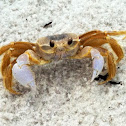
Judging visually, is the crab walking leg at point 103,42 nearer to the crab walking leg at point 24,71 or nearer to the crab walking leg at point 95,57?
the crab walking leg at point 95,57

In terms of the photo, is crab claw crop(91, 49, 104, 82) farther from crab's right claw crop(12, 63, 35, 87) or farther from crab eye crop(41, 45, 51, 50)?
crab's right claw crop(12, 63, 35, 87)

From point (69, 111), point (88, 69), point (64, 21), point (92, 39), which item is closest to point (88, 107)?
point (69, 111)

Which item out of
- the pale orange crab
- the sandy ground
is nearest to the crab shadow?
the sandy ground

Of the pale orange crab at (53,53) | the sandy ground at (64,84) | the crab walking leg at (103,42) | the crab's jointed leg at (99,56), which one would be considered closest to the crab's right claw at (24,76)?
the pale orange crab at (53,53)

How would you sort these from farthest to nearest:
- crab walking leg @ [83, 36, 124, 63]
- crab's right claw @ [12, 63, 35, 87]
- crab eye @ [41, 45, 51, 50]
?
crab walking leg @ [83, 36, 124, 63]
crab eye @ [41, 45, 51, 50]
crab's right claw @ [12, 63, 35, 87]

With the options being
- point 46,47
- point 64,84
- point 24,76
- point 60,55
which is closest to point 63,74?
point 64,84

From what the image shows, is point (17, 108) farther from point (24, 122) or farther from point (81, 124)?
point (81, 124)
